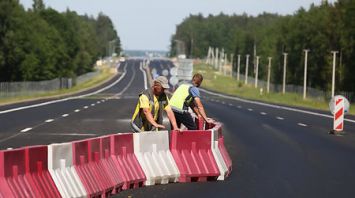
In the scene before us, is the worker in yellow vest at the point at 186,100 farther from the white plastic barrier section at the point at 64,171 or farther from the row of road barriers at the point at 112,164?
the white plastic barrier section at the point at 64,171

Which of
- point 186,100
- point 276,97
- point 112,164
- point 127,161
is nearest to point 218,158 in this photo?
point 127,161

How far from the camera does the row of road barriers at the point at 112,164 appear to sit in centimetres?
1011

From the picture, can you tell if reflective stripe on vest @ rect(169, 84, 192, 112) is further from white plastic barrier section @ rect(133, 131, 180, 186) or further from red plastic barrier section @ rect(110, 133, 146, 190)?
red plastic barrier section @ rect(110, 133, 146, 190)

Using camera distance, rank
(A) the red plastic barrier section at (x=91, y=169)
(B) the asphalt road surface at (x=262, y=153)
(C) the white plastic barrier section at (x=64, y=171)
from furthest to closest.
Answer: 1. (B) the asphalt road surface at (x=262, y=153)
2. (A) the red plastic barrier section at (x=91, y=169)
3. (C) the white plastic barrier section at (x=64, y=171)

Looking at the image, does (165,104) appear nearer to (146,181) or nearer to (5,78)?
(146,181)

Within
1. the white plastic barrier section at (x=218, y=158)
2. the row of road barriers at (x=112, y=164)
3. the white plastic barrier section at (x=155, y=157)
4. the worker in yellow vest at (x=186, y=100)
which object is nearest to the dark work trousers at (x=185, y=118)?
the worker in yellow vest at (x=186, y=100)

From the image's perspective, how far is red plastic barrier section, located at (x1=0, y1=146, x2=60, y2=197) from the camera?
9.64 m

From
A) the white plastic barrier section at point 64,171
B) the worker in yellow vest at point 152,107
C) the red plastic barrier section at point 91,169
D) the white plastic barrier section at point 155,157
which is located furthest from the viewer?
the worker in yellow vest at point 152,107

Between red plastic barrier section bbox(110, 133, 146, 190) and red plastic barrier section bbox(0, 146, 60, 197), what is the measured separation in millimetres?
2474

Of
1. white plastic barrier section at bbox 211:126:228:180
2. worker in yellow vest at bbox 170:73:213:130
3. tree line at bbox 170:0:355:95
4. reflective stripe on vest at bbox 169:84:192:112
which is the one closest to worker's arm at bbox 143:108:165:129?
white plastic barrier section at bbox 211:126:228:180

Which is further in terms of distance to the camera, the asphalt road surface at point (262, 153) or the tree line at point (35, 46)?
the tree line at point (35, 46)

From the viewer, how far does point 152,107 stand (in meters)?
14.6

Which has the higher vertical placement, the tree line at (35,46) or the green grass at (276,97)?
the tree line at (35,46)

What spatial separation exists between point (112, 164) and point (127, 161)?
0.61m
